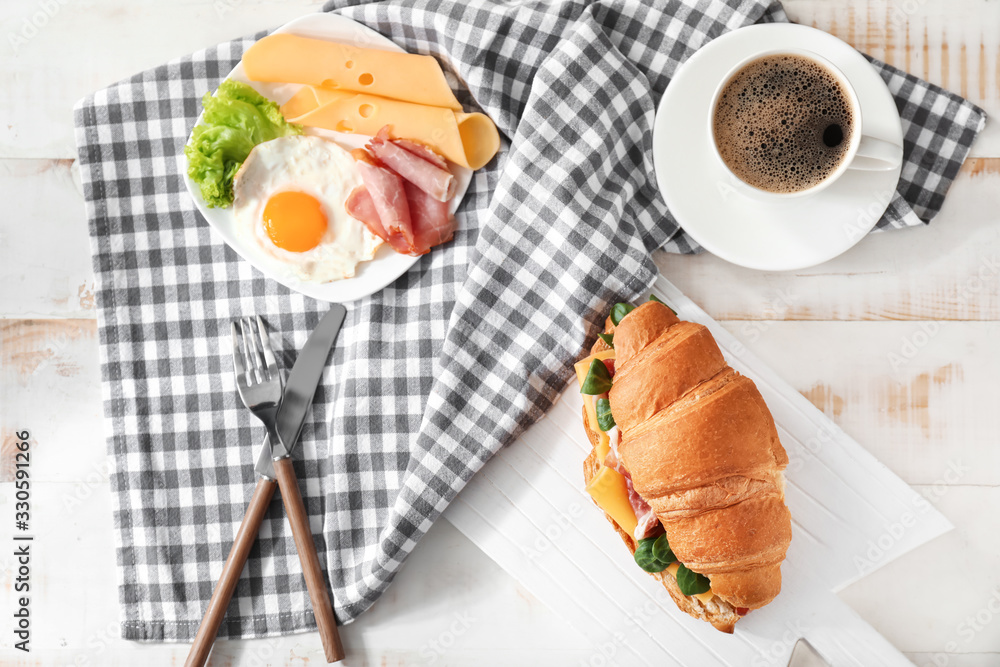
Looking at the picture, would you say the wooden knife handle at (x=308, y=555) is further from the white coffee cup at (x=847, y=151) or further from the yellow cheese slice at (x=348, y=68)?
the white coffee cup at (x=847, y=151)

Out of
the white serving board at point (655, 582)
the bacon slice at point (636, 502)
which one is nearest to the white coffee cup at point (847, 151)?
the white serving board at point (655, 582)

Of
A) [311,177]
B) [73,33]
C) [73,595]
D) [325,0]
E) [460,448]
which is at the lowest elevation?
[73,595]

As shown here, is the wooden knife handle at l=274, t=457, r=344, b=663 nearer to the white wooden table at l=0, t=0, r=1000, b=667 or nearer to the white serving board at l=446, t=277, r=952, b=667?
the white wooden table at l=0, t=0, r=1000, b=667

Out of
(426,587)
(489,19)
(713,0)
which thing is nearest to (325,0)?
(489,19)

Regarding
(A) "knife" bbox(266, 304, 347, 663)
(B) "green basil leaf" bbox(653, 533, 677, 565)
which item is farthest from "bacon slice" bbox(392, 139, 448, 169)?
(B) "green basil leaf" bbox(653, 533, 677, 565)

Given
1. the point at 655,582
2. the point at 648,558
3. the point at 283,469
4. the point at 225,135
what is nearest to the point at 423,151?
the point at 225,135

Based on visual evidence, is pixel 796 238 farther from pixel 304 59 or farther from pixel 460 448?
pixel 304 59
